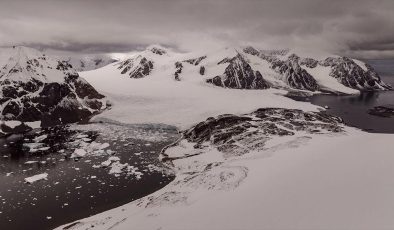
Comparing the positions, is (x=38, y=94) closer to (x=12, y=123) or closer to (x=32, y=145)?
(x=12, y=123)

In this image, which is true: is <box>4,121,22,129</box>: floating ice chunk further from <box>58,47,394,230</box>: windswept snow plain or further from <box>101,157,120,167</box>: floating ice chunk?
<box>58,47,394,230</box>: windswept snow plain

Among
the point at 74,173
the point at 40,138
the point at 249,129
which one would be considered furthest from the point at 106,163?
the point at 249,129

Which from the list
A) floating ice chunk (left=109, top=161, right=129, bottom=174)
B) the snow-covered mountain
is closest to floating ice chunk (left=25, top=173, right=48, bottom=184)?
floating ice chunk (left=109, top=161, right=129, bottom=174)

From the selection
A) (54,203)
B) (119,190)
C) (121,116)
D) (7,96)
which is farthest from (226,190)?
(7,96)

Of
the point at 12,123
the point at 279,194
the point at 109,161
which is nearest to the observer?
the point at 279,194

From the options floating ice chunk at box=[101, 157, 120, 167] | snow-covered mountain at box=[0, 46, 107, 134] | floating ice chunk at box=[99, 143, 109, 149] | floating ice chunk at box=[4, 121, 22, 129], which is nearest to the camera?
floating ice chunk at box=[101, 157, 120, 167]
